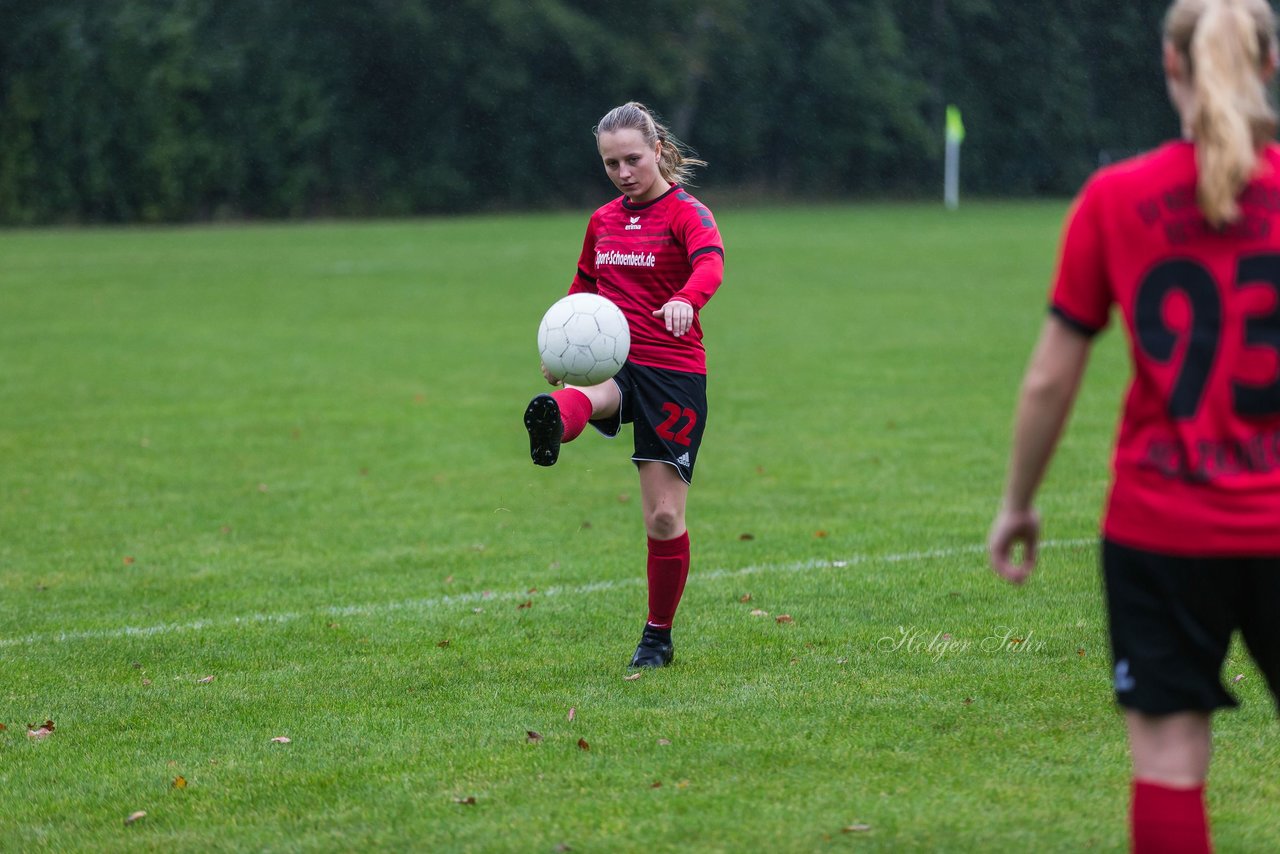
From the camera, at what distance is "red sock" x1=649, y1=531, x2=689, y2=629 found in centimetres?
555

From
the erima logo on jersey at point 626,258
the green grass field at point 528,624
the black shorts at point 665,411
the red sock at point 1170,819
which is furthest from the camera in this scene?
the erima logo on jersey at point 626,258

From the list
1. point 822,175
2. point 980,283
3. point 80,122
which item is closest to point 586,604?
point 980,283

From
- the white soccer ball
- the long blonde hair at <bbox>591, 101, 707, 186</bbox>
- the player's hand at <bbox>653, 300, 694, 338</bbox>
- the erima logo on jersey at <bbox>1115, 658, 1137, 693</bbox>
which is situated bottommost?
the erima logo on jersey at <bbox>1115, 658, 1137, 693</bbox>

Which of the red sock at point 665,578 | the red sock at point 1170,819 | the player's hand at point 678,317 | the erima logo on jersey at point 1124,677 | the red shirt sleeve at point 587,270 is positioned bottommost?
the red sock at point 665,578

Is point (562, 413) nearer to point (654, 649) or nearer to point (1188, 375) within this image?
point (654, 649)

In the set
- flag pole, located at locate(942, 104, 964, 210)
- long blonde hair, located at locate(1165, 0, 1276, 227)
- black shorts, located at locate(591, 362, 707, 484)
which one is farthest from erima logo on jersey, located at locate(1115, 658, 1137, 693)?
flag pole, located at locate(942, 104, 964, 210)

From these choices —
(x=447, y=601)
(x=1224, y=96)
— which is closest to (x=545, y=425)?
(x=447, y=601)

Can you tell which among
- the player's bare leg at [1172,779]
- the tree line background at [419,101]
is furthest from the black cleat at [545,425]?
→ the tree line background at [419,101]

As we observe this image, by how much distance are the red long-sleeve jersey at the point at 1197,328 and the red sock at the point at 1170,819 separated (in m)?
0.48

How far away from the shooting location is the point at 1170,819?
109 inches

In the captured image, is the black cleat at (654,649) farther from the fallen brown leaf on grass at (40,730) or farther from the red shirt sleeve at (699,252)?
the fallen brown leaf on grass at (40,730)

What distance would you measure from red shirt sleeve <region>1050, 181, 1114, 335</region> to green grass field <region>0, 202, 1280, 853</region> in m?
1.61

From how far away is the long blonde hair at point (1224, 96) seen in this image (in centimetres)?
254

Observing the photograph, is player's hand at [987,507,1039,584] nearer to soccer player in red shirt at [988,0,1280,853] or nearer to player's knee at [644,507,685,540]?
soccer player in red shirt at [988,0,1280,853]
